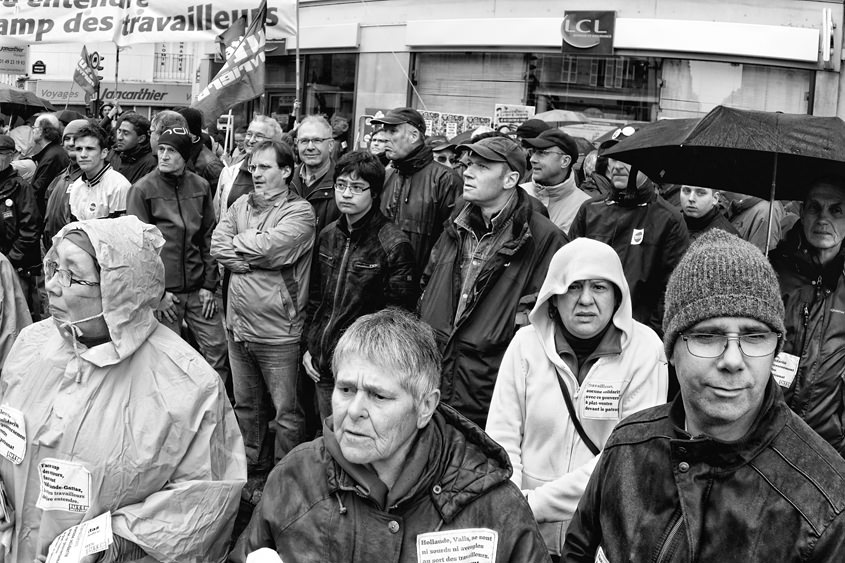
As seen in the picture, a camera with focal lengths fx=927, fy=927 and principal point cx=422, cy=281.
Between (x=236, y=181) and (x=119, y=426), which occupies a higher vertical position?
(x=236, y=181)

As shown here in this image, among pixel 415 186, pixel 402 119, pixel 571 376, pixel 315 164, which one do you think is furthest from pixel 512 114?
pixel 571 376

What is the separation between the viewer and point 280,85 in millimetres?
21938

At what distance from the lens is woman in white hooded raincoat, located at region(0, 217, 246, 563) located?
324cm

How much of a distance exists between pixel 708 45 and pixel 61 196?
12126 millimetres

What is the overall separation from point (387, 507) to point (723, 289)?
107cm

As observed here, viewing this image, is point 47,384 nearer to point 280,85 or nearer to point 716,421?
point 716,421

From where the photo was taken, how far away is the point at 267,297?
593 cm

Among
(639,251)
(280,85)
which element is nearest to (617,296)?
(639,251)

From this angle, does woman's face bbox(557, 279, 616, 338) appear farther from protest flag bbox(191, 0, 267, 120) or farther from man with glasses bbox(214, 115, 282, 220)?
protest flag bbox(191, 0, 267, 120)

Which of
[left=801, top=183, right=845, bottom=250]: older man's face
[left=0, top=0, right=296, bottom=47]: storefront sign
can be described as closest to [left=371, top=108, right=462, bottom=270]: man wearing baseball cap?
[left=801, top=183, right=845, bottom=250]: older man's face

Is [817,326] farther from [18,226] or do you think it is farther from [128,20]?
[128,20]

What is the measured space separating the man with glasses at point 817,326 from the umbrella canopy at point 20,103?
17.6m

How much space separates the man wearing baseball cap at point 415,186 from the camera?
6375mm

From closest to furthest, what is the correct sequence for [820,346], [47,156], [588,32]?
[820,346] < [47,156] < [588,32]
